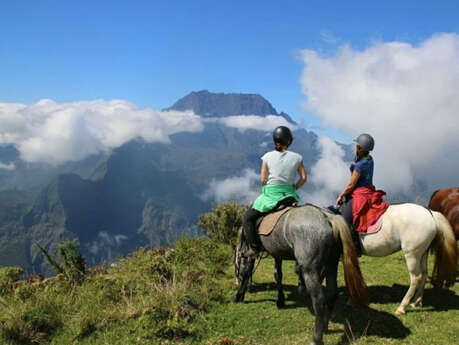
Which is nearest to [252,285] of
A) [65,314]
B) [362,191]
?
[362,191]

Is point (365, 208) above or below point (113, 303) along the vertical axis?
above

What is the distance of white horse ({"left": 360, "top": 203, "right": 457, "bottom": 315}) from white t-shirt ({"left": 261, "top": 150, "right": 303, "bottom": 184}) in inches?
90.7

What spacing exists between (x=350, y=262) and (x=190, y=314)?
3467 millimetres

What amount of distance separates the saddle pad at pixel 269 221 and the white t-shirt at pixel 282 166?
0.59m

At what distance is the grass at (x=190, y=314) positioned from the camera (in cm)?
585

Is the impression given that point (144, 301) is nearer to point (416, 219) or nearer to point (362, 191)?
point (362, 191)

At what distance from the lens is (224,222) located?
13.2 metres

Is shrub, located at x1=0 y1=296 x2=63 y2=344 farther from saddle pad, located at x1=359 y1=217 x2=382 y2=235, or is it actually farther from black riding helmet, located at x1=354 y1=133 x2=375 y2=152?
black riding helmet, located at x1=354 y1=133 x2=375 y2=152

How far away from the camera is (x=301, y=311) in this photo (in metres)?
6.93

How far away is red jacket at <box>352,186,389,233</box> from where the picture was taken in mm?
6809

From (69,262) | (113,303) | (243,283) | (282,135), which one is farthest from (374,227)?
(69,262)

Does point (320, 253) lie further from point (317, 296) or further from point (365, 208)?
point (365, 208)

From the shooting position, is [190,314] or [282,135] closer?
[282,135]

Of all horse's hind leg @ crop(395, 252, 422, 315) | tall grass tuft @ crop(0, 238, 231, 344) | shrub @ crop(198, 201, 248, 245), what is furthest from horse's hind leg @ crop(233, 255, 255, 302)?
shrub @ crop(198, 201, 248, 245)
